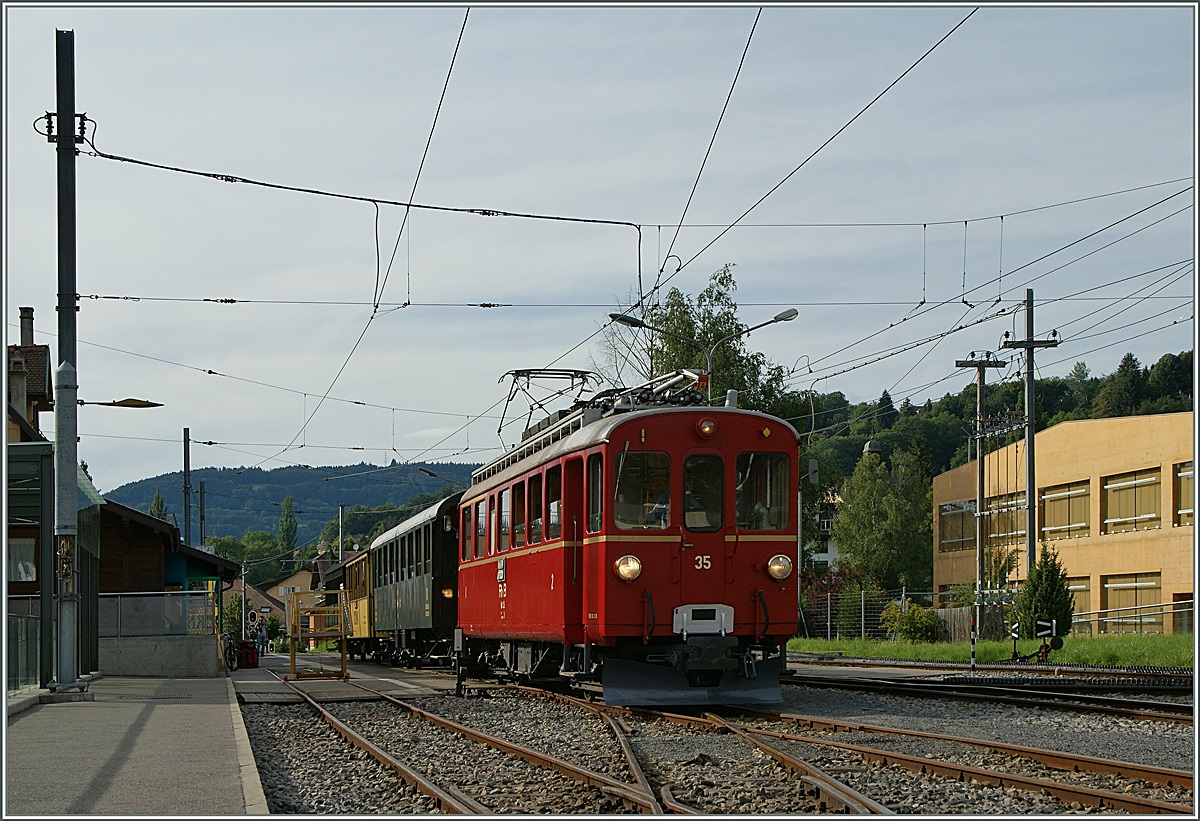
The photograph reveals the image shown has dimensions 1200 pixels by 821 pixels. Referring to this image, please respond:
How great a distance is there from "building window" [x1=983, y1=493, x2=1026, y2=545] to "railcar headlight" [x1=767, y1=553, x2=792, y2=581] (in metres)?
36.2

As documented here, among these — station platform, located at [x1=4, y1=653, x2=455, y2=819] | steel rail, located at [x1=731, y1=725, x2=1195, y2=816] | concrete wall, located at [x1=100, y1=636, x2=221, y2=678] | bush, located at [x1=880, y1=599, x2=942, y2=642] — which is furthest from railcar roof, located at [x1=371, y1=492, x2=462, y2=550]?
bush, located at [x1=880, y1=599, x2=942, y2=642]

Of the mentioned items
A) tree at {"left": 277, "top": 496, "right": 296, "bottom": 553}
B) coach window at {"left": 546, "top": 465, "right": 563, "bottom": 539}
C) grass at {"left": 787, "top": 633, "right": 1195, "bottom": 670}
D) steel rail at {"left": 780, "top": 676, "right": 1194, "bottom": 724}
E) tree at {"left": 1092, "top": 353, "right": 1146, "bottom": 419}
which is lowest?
tree at {"left": 277, "top": 496, "right": 296, "bottom": 553}

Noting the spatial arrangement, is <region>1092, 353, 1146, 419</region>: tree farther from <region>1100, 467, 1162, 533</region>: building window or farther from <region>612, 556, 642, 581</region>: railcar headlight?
<region>612, 556, 642, 581</region>: railcar headlight

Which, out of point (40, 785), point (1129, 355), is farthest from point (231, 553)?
point (40, 785)

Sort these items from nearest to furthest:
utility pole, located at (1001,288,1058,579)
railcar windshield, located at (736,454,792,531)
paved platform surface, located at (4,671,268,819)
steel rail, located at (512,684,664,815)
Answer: paved platform surface, located at (4,671,268,819) → steel rail, located at (512,684,664,815) → railcar windshield, located at (736,454,792,531) → utility pole, located at (1001,288,1058,579)

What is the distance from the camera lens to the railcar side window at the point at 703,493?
14.1m

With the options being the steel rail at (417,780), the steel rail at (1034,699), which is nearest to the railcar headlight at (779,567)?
the steel rail at (1034,699)

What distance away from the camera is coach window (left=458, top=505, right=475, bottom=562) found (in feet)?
64.1

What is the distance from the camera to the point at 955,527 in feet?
184

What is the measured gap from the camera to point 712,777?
30.0 feet

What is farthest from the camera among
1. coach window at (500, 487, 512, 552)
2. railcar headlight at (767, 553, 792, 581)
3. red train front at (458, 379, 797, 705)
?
coach window at (500, 487, 512, 552)

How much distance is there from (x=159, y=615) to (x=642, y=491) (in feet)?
55.2

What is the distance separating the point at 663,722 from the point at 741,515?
96.8 inches

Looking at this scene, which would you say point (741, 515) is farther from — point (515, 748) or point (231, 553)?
point (231, 553)
